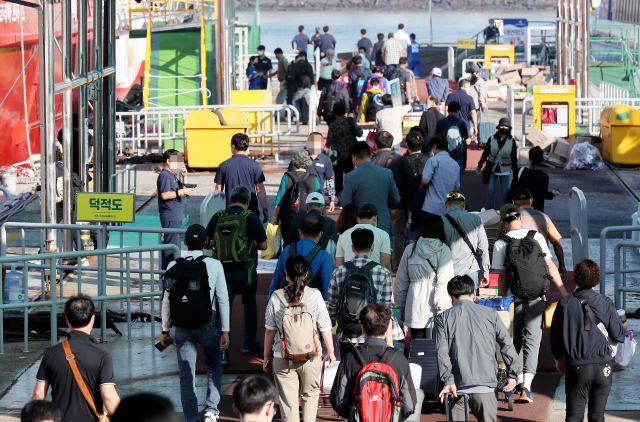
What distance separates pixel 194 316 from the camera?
6152 mm

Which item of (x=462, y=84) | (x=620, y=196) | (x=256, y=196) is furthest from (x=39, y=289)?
(x=620, y=196)

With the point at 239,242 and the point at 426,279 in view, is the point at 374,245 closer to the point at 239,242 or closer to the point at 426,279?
the point at 426,279

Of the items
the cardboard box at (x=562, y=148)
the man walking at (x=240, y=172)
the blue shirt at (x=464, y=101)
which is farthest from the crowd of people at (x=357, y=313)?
the cardboard box at (x=562, y=148)

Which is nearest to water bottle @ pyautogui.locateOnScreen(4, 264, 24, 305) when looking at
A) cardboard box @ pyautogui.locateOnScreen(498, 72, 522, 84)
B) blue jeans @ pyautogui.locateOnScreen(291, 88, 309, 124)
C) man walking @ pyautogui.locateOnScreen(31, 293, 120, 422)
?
man walking @ pyautogui.locateOnScreen(31, 293, 120, 422)

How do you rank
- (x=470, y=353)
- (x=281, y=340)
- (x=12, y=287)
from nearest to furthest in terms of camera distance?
(x=470, y=353), (x=281, y=340), (x=12, y=287)

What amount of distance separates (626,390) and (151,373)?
410cm

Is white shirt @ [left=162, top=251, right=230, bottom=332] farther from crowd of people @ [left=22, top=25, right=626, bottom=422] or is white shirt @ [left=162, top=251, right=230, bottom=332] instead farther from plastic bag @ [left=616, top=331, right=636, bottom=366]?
plastic bag @ [left=616, top=331, right=636, bottom=366]

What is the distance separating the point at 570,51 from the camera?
25281 millimetres

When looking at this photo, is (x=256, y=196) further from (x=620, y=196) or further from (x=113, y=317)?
(x=620, y=196)

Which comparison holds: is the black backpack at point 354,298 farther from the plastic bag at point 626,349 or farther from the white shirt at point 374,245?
the plastic bag at point 626,349

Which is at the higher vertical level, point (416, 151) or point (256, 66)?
point (256, 66)

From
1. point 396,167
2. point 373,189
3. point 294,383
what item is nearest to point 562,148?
point 396,167

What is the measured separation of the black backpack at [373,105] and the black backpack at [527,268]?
402 inches

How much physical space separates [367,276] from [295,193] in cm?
308
